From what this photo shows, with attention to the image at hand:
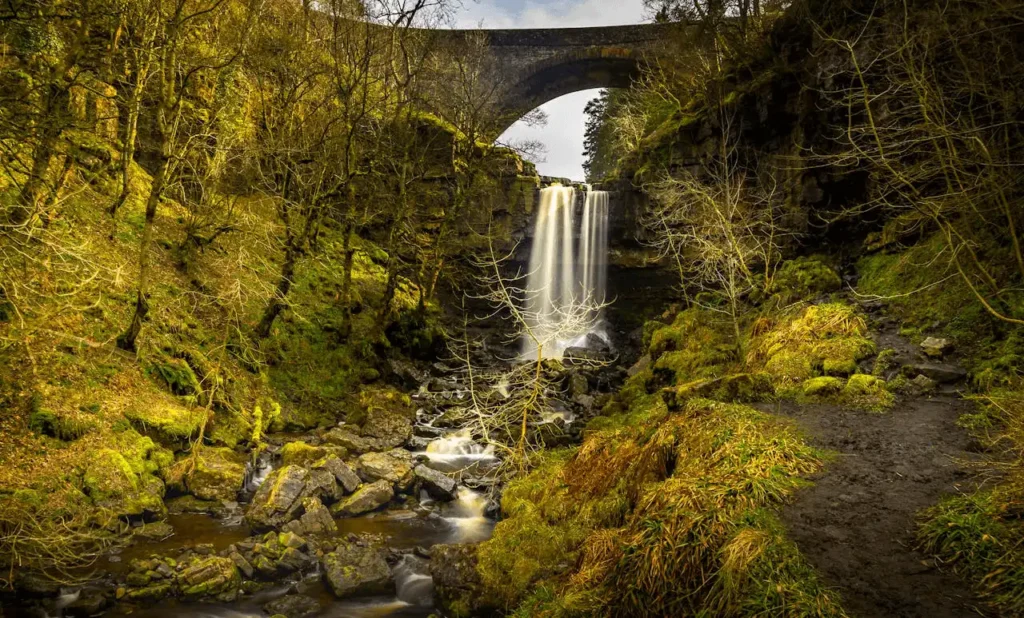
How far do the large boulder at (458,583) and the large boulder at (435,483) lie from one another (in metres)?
2.64

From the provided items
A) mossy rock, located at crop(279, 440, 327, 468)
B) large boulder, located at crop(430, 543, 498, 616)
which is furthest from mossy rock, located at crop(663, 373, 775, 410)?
mossy rock, located at crop(279, 440, 327, 468)

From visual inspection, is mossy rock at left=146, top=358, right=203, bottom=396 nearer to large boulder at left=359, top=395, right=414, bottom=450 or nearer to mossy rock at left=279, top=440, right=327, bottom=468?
mossy rock at left=279, top=440, right=327, bottom=468

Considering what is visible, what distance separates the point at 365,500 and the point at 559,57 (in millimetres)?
29127

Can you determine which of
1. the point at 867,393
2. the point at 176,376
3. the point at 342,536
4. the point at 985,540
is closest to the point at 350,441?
the point at 342,536

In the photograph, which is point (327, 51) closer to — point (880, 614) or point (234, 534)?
point (234, 534)

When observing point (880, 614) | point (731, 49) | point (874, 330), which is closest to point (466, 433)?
point (874, 330)

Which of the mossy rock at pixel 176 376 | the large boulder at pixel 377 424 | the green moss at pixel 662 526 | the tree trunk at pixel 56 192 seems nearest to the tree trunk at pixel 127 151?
the tree trunk at pixel 56 192

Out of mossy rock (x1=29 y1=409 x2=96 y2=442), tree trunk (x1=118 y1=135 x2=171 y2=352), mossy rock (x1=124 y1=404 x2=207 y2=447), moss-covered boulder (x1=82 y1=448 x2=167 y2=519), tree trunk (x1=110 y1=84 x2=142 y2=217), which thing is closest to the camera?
moss-covered boulder (x1=82 y1=448 x2=167 y2=519)

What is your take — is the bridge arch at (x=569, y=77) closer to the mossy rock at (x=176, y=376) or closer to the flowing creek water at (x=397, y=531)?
the flowing creek water at (x=397, y=531)

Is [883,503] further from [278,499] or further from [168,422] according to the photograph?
[168,422]

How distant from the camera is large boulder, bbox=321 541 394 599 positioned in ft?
21.1

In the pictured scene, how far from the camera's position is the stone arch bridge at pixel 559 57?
28128mm

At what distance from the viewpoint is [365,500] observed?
8734mm

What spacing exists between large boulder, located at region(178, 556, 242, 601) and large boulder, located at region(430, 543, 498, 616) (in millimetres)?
2565
